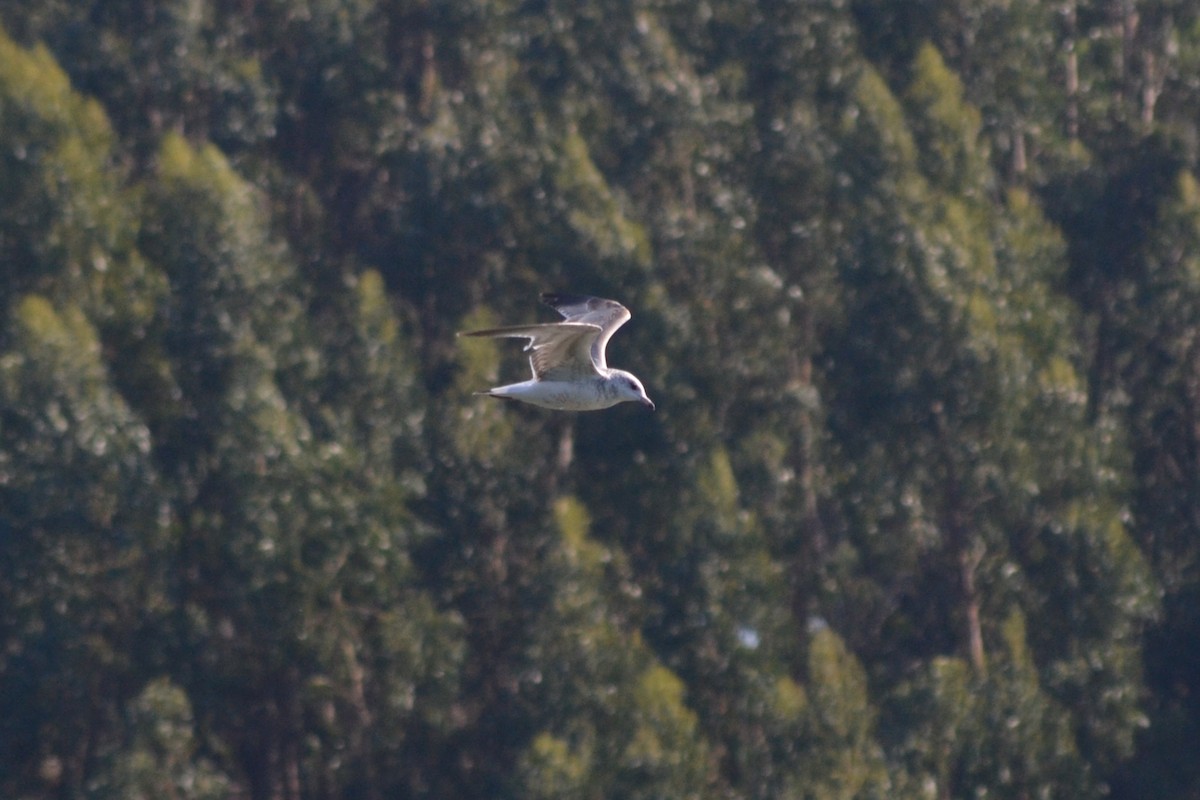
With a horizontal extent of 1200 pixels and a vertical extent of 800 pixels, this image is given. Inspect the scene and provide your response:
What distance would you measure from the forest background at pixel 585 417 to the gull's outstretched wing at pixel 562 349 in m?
9.26

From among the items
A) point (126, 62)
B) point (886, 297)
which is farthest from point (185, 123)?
point (886, 297)

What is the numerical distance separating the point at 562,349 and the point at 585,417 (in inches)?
458

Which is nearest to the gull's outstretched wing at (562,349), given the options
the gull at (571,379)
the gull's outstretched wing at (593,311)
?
the gull at (571,379)

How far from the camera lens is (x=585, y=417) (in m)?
21.9

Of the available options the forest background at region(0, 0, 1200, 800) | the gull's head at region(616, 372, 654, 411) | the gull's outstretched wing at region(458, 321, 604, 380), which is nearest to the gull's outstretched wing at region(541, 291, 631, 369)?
the gull's head at region(616, 372, 654, 411)

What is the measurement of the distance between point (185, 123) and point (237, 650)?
5.89 meters

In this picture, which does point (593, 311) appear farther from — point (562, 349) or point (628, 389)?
point (562, 349)

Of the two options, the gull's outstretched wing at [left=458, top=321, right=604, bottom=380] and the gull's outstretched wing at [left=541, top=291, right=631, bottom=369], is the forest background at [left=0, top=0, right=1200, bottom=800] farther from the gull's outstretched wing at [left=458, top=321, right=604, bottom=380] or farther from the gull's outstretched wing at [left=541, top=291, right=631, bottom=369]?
the gull's outstretched wing at [left=458, top=321, right=604, bottom=380]

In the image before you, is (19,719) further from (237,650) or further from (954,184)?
(954,184)

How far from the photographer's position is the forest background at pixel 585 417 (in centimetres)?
1953

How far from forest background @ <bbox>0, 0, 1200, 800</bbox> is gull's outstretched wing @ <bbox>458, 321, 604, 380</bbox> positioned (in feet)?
30.4

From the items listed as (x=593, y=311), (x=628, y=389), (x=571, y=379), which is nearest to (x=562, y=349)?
(x=571, y=379)

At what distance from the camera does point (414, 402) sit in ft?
69.6

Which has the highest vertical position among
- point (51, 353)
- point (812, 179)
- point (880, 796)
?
point (812, 179)
